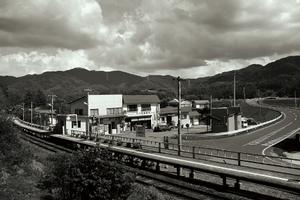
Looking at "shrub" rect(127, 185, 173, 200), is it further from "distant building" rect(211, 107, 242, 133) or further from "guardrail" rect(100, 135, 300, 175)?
"distant building" rect(211, 107, 242, 133)

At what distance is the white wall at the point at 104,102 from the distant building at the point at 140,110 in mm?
1919

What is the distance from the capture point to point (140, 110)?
236 ft

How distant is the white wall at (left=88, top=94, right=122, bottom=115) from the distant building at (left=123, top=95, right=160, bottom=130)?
1.92m

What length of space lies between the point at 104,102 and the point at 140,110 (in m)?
10.5

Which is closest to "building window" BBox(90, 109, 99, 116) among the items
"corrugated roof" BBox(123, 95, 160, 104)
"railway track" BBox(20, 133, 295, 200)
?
"corrugated roof" BBox(123, 95, 160, 104)

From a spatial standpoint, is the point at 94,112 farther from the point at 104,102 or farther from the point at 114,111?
the point at 114,111

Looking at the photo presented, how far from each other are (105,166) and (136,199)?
446cm

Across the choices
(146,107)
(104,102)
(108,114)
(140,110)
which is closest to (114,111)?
(108,114)

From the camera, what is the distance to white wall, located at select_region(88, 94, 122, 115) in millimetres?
62844

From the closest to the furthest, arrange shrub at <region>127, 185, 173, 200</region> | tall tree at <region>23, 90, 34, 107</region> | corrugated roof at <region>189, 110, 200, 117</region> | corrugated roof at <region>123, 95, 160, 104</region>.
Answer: shrub at <region>127, 185, 173, 200</region> → corrugated roof at <region>123, 95, 160, 104</region> → corrugated roof at <region>189, 110, 200, 117</region> → tall tree at <region>23, 90, 34, 107</region>

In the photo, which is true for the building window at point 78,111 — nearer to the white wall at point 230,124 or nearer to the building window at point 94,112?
the building window at point 94,112

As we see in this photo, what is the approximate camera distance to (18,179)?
19.1 meters

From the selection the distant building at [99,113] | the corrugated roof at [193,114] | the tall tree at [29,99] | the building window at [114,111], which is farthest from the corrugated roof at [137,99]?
the tall tree at [29,99]

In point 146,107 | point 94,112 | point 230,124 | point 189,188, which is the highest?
point 146,107
